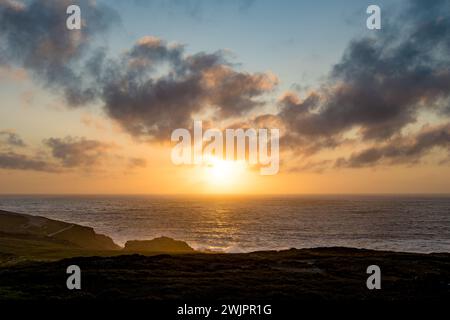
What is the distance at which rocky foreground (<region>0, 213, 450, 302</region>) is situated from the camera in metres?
26.8

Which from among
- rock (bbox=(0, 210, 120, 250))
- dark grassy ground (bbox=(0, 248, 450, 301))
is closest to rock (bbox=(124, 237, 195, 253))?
rock (bbox=(0, 210, 120, 250))

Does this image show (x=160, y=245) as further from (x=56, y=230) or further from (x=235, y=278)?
(x=235, y=278)

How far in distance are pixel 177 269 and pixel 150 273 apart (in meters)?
3.12

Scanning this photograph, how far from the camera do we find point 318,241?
116 m

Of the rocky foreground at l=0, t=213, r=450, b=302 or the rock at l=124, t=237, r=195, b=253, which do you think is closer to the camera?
the rocky foreground at l=0, t=213, r=450, b=302

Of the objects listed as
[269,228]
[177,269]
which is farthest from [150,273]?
A: [269,228]

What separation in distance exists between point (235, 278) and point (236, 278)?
0.08m

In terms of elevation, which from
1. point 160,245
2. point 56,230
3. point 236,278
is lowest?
point 160,245

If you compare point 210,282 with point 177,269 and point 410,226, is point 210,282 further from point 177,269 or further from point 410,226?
point 410,226

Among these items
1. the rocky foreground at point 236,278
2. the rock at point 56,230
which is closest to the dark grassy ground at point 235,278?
the rocky foreground at point 236,278

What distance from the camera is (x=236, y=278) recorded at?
31984 millimetres

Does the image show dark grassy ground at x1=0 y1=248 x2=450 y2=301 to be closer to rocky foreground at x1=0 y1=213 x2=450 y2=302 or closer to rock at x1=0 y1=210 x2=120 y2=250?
rocky foreground at x1=0 y1=213 x2=450 y2=302

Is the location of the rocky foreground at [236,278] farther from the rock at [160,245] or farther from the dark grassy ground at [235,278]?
the rock at [160,245]

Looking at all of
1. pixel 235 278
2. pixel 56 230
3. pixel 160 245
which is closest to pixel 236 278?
pixel 235 278
